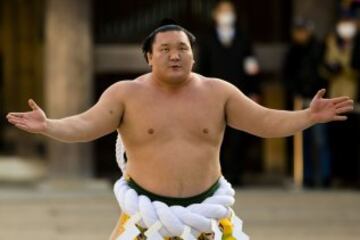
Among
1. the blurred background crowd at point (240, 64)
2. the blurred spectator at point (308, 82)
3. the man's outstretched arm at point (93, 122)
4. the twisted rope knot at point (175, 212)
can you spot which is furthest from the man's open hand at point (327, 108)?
the blurred spectator at point (308, 82)

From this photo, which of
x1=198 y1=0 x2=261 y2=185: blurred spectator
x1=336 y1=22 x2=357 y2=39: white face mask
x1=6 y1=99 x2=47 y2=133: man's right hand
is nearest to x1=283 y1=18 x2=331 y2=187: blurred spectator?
x1=336 y1=22 x2=357 y2=39: white face mask

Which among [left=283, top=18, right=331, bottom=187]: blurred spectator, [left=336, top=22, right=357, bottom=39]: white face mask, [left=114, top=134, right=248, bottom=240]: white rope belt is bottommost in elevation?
[left=283, top=18, right=331, bottom=187]: blurred spectator

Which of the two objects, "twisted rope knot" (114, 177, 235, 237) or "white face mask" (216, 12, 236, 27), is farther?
"white face mask" (216, 12, 236, 27)

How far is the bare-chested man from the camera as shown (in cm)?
520

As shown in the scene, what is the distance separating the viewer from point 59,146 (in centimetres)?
1151

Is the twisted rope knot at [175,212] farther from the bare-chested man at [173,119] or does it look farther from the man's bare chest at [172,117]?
the man's bare chest at [172,117]

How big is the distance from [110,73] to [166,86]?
22.1ft

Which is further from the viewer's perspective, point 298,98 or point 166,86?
point 298,98

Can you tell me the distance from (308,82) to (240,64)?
23.7 inches

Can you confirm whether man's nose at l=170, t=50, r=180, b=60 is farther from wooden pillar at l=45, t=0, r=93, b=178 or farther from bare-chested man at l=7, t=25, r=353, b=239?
wooden pillar at l=45, t=0, r=93, b=178

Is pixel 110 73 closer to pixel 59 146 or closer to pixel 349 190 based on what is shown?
pixel 59 146

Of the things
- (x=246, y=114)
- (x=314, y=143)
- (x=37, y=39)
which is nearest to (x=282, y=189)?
(x=314, y=143)

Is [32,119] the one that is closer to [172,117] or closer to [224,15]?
[172,117]

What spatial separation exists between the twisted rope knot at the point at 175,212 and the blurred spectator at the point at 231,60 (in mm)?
5885
